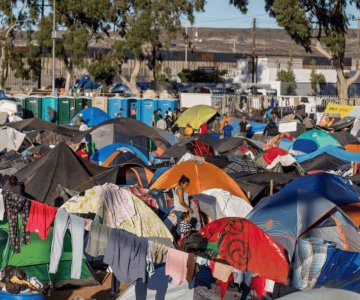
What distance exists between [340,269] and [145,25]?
45057 mm

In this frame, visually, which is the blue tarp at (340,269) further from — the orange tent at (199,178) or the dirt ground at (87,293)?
the orange tent at (199,178)

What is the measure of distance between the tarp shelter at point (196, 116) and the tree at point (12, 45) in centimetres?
2684

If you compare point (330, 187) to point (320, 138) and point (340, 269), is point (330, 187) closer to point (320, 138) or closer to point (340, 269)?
point (340, 269)

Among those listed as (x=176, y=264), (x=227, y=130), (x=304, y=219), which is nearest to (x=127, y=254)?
(x=176, y=264)

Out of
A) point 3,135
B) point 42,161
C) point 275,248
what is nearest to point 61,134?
point 3,135

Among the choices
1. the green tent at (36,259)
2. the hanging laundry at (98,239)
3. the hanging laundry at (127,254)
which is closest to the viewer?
the hanging laundry at (127,254)

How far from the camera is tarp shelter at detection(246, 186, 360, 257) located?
14766 mm

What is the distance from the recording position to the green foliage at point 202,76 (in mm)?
69556

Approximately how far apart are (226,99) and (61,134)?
606 inches

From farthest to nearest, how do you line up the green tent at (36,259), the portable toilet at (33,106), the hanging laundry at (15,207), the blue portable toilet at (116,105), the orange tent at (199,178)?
1. the blue portable toilet at (116,105)
2. the portable toilet at (33,106)
3. the orange tent at (199,178)
4. the green tent at (36,259)
5. the hanging laundry at (15,207)

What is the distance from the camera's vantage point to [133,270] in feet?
39.8

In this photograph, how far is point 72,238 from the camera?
12.6 metres

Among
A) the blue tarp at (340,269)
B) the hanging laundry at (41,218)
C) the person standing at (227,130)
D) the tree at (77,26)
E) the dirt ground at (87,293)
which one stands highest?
the tree at (77,26)

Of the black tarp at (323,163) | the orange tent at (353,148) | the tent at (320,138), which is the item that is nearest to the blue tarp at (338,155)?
the black tarp at (323,163)
